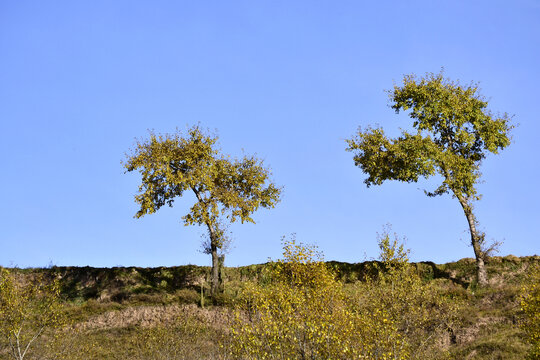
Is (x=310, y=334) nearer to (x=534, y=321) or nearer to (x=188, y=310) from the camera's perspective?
(x=534, y=321)

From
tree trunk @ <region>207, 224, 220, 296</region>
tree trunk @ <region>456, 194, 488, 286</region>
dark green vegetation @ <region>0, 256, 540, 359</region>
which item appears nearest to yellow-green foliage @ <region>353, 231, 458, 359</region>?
dark green vegetation @ <region>0, 256, 540, 359</region>

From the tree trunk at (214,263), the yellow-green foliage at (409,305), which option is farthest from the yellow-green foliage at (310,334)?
the tree trunk at (214,263)

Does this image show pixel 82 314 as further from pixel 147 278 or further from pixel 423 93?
pixel 423 93

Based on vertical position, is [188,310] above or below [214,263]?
below

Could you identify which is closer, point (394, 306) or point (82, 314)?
point (394, 306)

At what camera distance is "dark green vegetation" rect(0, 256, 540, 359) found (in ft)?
148

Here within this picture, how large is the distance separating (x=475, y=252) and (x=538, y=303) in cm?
2538

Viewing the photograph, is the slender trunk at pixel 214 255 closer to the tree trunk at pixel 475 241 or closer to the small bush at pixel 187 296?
the small bush at pixel 187 296

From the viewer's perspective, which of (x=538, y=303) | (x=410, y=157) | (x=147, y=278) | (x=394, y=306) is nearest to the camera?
(x=538, y=303)

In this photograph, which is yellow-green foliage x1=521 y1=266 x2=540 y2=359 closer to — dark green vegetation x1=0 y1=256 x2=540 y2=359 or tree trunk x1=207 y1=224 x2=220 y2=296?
dark green vegetation x1=0 y1=256 x2=540 y2=359

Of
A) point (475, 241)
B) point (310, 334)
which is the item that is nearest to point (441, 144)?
point (475, 241)

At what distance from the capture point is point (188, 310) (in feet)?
188

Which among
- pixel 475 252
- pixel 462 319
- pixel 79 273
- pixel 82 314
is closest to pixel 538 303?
pixel 462 319

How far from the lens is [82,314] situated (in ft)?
189
